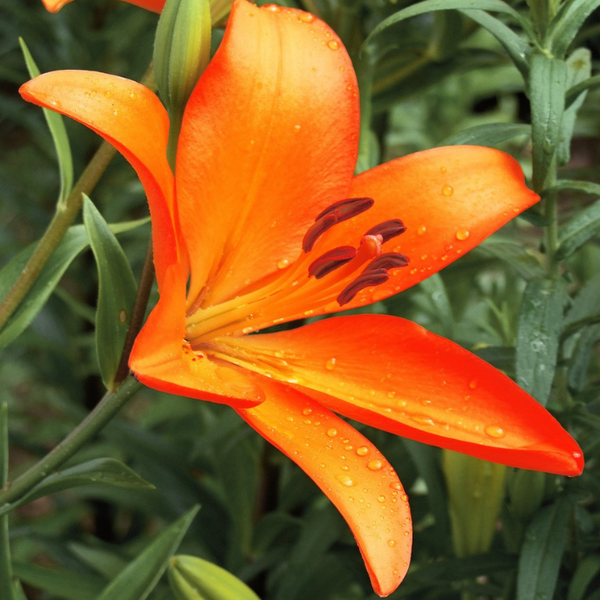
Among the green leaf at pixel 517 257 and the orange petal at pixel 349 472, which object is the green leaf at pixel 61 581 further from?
the green leaf at pixel 517 257

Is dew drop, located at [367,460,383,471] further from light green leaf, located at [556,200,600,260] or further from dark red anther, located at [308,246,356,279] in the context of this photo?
light green leaf, located at [556,200,600,260]

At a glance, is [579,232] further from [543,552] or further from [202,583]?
[202,583]

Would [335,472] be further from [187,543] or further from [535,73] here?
[187,543]

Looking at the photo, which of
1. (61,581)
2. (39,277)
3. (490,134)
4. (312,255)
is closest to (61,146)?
(39,277)

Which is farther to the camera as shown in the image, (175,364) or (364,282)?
(364,282)

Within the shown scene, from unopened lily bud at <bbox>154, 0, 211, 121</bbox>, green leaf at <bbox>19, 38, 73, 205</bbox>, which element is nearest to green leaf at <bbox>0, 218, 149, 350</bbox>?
green leaf at <bbox>19, 38, 73, 205</bbox>
